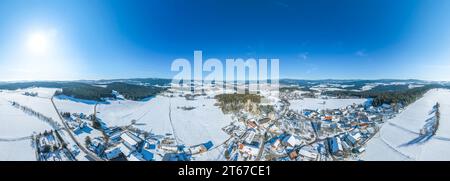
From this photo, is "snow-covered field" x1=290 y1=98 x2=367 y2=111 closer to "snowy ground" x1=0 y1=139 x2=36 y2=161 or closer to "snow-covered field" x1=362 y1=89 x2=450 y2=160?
"snow-covered field" x1=362 y1=89 x2=450 y2=160

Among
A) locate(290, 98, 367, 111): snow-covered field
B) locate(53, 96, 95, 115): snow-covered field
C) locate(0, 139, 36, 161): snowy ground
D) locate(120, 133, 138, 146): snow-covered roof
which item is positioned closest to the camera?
locate(0, 139, 36, 161): snowy ground

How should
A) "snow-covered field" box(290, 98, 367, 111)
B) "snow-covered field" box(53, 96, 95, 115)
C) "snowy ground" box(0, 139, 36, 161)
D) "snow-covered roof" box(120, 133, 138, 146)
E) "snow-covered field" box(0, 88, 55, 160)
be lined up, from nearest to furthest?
"snowy ground" box(0, 139, 36, 161), "snow-covered field" box(0, 88, 55, 160), "snow-covered roof" box(120, 133, 138, 146), "snow-covered field" box(53, 96, 95, 115), "snow-covered field" box(290, 98, 367, 111)

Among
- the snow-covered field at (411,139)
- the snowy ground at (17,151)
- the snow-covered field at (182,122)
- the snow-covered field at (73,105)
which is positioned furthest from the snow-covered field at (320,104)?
the snow-covered field at (73,105)

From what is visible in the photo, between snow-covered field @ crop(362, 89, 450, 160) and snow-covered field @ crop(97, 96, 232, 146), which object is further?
snow-covered field @ crop(97, 96, 232, 146)

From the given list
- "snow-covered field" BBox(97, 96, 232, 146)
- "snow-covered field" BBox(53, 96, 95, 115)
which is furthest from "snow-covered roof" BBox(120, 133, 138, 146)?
"snow-covered field" BBox(53, 96, 95, 115)
